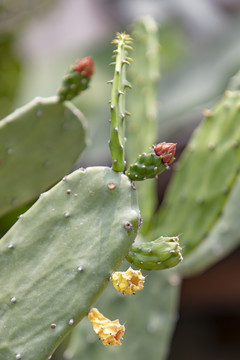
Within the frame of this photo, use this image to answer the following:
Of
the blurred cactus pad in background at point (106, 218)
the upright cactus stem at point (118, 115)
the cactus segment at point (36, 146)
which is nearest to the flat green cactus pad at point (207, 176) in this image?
the blurred cactus pad in background at point (106, 218)

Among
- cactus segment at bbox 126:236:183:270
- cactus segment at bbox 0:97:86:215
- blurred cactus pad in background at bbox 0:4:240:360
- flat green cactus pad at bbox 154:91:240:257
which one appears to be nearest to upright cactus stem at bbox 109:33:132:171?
blurred cactus pad in background at bbox 0:4:240:360

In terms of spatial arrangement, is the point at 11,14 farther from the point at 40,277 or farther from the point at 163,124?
the point at 40,277

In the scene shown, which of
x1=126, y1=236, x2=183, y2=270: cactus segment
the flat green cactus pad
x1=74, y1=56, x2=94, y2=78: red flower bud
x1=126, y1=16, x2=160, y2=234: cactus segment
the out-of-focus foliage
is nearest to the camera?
x1=126, y1=236, x2=183, y2=270: cactus segment

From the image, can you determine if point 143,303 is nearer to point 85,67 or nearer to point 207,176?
point 207,176

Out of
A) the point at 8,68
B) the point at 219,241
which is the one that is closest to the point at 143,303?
the point at 219,241

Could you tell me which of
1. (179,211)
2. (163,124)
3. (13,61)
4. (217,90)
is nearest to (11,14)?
(13,61)

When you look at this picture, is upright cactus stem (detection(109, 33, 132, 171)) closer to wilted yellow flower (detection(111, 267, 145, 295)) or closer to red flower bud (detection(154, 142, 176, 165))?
red flower bud (detection(154, 142, 176, 165))
